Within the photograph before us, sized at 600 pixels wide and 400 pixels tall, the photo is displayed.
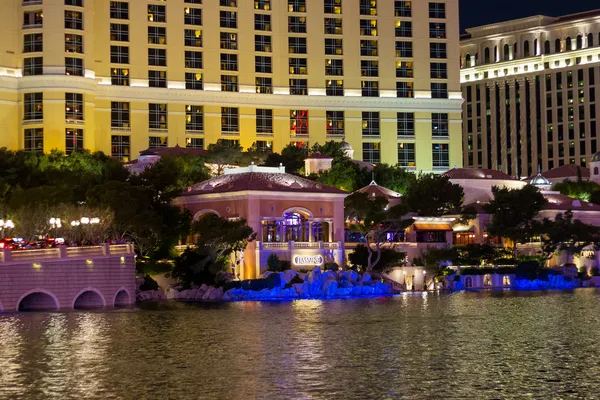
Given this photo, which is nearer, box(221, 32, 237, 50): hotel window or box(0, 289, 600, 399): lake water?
box(0, 289, 600, 399): lake water

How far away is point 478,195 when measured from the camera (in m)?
111

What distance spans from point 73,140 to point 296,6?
3009 cm

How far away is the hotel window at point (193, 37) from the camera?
121m

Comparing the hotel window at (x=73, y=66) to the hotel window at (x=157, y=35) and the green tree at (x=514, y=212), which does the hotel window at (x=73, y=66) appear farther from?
the green tree at (x=514, y=212)

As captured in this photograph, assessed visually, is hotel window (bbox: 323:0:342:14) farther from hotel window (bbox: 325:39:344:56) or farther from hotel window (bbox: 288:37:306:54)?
hotel window (bbox: 288:37:306:54)

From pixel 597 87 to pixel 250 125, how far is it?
66.9 meters

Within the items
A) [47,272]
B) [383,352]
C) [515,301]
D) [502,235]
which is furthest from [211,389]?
[502,235]

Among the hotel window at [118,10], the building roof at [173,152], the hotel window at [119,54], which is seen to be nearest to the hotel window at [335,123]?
the building roof at [173,152]

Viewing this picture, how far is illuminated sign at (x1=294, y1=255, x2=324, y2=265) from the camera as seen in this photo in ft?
275

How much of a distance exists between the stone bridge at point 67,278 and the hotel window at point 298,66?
6015 centimetres

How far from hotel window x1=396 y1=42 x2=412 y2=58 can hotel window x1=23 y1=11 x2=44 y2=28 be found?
39634 mm

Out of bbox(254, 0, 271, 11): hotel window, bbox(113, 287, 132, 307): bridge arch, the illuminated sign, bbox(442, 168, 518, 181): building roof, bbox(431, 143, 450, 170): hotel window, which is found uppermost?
bbox(254, 0, 271, 11): hotel window

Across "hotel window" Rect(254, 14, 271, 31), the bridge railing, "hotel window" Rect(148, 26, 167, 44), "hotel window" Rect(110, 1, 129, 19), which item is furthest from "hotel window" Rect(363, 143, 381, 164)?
the bridge railing

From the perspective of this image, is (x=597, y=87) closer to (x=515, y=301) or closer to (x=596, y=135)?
(x=596, y=135)
